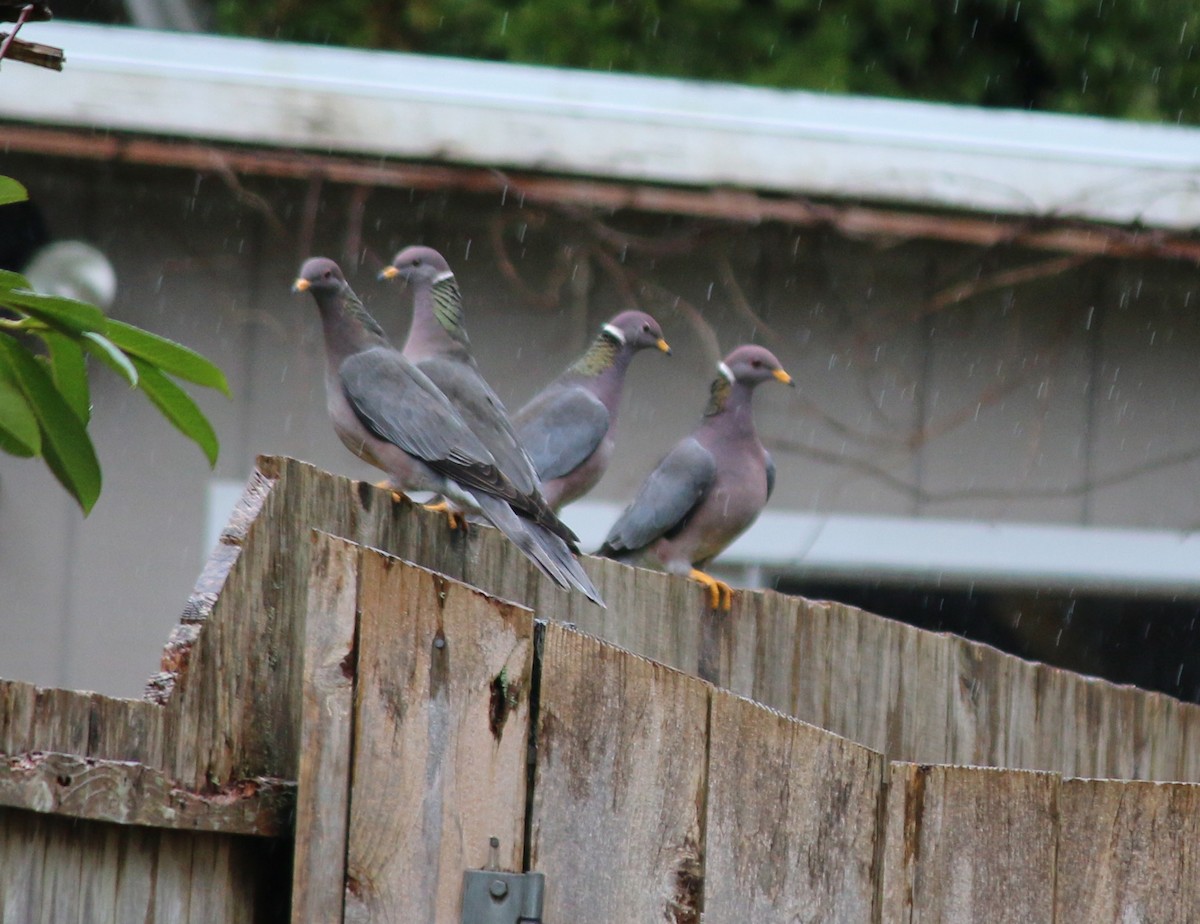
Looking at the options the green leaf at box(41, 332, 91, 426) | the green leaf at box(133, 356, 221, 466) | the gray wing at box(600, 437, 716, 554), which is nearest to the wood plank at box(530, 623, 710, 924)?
the green leaf at box(133, 356, 221, 466)

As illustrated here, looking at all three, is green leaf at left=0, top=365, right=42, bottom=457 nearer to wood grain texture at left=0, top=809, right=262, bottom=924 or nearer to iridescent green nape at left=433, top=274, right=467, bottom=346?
wood grain texture at left=0, top=809, right=262, bottom=924

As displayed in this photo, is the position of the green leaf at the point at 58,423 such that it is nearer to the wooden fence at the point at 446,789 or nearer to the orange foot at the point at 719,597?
the wooden fence at the point at 446,789

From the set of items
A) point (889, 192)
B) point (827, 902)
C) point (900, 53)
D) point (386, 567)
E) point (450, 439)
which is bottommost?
point (827, 902)

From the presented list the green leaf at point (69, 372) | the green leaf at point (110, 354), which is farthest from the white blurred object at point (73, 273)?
the green leaf at point (110, 354)

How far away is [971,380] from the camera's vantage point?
4227 mm

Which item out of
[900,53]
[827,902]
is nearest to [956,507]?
[827,902]

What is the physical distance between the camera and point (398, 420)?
2.63 m

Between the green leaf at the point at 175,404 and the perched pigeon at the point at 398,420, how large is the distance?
931 mm

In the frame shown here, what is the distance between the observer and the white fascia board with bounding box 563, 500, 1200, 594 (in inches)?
164

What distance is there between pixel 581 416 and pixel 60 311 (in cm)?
205

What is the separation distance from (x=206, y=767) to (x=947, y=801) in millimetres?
769

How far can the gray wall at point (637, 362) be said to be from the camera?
392 cm

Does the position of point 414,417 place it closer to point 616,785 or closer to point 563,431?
point 563,431

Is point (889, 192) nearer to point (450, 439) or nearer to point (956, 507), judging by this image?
point (956, 507)
